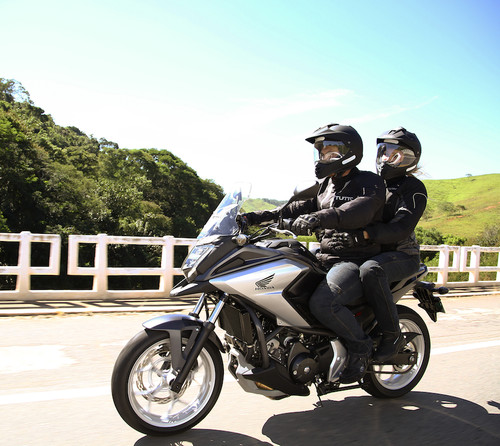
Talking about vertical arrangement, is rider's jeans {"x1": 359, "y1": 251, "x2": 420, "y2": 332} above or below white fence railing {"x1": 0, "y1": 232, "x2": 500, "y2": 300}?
above

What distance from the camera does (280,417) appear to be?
376 cm

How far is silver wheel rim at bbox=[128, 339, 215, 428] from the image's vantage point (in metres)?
3.23

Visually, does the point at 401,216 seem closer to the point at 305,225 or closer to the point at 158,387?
the point at 305,225

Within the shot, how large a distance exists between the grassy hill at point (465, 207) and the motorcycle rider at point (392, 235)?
116ft

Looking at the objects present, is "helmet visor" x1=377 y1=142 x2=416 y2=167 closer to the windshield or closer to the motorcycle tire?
the motorcycle tire

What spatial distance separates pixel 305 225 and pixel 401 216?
1.05 m

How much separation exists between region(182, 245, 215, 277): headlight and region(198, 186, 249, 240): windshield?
6.2 inches

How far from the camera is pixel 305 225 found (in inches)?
134

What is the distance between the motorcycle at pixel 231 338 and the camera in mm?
3197

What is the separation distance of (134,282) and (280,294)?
3063 cm

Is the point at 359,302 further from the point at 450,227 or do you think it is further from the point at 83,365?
the point at 450,227

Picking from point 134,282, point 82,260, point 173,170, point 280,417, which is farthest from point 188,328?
point 173,170

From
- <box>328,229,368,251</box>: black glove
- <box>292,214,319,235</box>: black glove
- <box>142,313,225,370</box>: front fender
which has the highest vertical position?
<box>292,214,319,235</box>: black glove

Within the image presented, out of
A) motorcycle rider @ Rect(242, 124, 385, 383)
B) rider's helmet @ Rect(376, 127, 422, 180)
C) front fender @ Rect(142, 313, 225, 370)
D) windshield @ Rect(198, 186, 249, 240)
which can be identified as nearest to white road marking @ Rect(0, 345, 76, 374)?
front fender @ Rect(142, 313, 225, 370)
